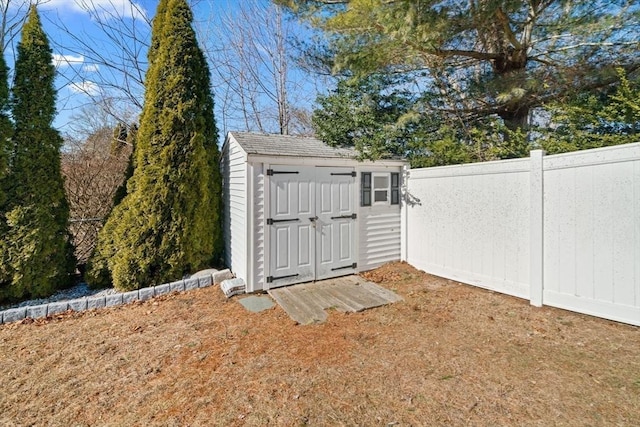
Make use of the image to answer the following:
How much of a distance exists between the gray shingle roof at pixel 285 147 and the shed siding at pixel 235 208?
0.64 ft

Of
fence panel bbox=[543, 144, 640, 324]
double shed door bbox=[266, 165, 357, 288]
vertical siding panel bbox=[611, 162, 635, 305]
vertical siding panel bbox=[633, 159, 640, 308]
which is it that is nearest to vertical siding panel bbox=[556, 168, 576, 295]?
fence panel bbox=[543, 144, 640, 324]

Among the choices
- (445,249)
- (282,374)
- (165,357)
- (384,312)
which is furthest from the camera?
(445,249)

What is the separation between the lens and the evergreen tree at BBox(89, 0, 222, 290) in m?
4.82

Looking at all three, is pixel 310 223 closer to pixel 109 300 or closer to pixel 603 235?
pixel 109 300

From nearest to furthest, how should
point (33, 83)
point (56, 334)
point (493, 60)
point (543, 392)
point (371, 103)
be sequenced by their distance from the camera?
point (543, 392), point (56, 334), point (33, 83), point (493, 60), point (371, 103)

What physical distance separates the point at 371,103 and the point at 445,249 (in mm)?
3652

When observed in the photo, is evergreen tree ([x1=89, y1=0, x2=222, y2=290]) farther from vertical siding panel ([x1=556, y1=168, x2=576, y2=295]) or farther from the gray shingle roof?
vertical siding panel ([x1=556, y1=168, x2=576, y2=295])

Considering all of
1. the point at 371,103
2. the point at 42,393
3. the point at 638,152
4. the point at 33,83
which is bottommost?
the point at 42,393

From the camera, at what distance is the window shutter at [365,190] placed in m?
5.72

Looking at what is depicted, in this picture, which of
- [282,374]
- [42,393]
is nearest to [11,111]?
[42,393]

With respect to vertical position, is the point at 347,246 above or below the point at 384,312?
above

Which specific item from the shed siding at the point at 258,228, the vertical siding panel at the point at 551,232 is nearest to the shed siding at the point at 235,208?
the shed siding at the point at 258,228

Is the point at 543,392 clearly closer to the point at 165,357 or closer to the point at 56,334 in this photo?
the point at 165,357

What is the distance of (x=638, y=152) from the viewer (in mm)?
3248
